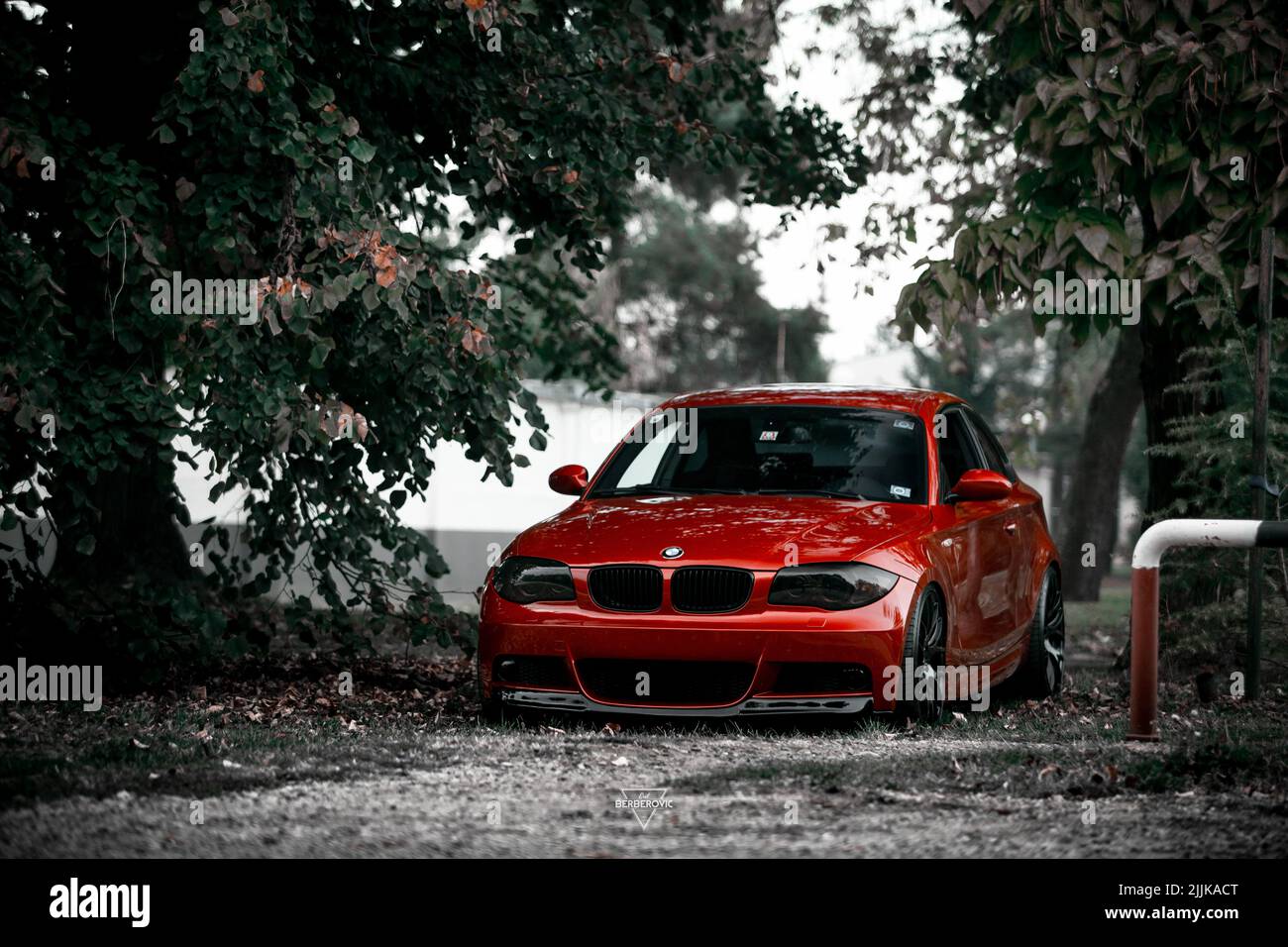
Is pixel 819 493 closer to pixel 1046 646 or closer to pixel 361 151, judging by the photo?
pixel 1046 646

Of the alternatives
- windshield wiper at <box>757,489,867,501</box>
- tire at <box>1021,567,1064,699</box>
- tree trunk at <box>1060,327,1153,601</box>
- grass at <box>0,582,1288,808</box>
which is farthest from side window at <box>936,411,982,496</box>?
tree trunk at <box>1060,327,1153,601</box>

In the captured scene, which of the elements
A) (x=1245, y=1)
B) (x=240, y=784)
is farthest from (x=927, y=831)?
(x=1245, y=1)

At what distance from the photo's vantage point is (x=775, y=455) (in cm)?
895

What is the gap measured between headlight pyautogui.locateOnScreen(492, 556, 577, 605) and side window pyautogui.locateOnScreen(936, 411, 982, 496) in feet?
7.04

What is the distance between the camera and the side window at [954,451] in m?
9.06

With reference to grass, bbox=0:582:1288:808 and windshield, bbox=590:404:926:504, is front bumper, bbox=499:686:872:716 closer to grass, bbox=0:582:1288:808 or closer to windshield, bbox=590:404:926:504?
grass, bbox=0:582:1288:808

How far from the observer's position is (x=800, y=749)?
7113 millimetres

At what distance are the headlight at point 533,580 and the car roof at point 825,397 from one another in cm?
161

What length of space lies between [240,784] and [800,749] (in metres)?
2.33

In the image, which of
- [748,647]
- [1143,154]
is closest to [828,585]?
[748,647]

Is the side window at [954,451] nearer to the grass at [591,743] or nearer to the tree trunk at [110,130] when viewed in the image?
the grass at [591,743]

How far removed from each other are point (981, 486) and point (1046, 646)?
186 cm

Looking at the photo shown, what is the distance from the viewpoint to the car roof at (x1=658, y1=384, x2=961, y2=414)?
9.20m

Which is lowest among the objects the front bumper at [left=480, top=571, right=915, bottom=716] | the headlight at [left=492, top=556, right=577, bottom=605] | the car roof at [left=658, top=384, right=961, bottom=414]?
the front bumper at [left=480, top=571, right=915, bottom=716]
